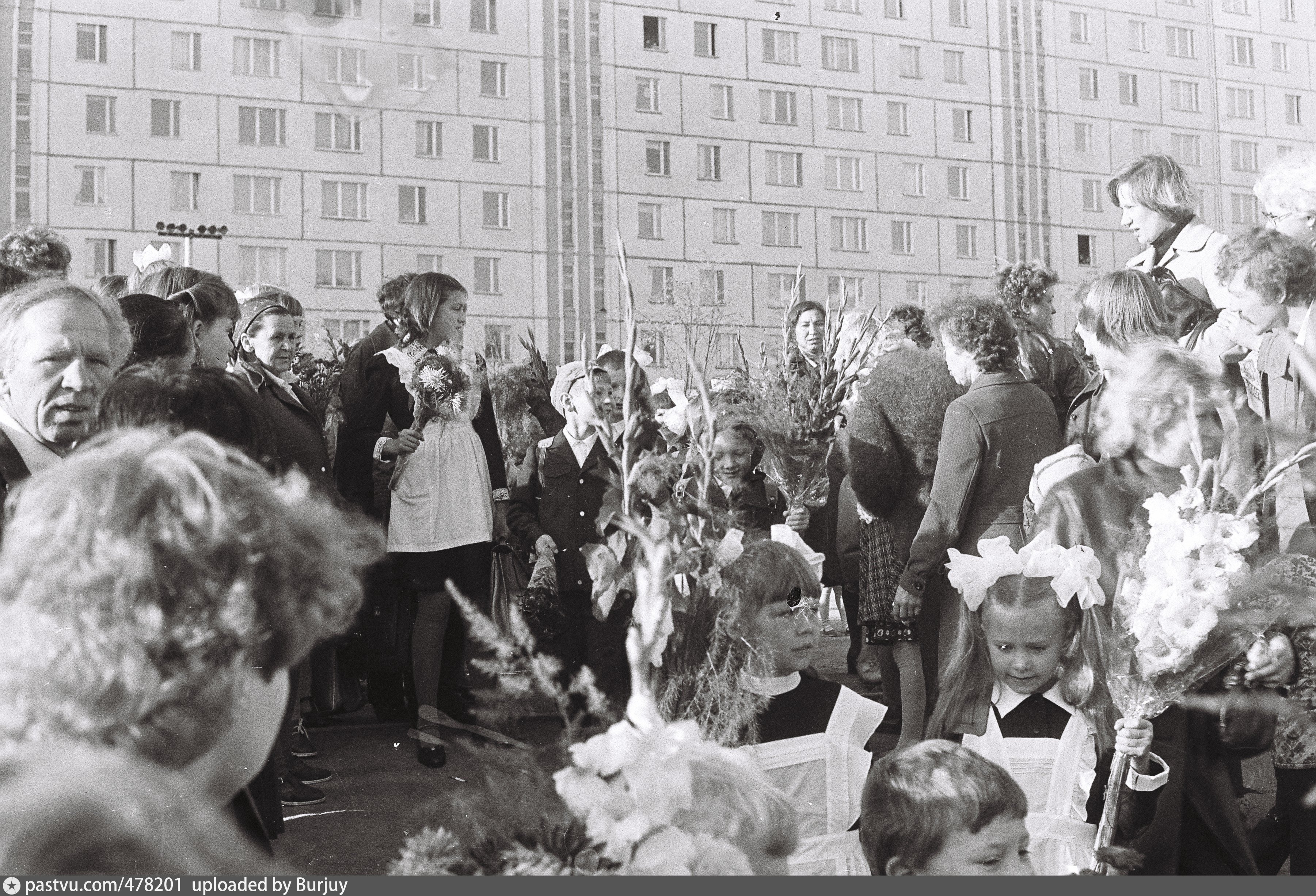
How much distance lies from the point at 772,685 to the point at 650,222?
181 centimetres

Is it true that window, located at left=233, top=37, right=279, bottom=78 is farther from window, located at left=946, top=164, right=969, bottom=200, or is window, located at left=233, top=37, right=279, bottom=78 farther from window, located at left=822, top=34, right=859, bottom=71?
window, located at left=946, top=164, right=969, bottom=200

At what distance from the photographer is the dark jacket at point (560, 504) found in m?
3.55

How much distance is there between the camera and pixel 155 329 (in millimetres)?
3029

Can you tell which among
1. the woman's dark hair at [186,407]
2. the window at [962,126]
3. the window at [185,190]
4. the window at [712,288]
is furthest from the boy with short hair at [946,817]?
the window at [185,190]

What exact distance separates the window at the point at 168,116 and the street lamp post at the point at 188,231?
35 centimetres

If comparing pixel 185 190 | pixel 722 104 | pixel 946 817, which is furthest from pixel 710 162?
pixel 946 817

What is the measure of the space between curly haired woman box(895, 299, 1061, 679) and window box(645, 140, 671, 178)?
97 cm

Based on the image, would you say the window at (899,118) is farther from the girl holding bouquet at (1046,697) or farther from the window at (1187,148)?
the girl holding bouquet at (1046,697)

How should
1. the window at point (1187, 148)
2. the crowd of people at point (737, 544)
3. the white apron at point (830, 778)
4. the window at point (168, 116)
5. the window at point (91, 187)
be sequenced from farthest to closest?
1. the window at point (91, 187)
2. the window at point (1187, 148)
3. the window at point (168, 116)
4. the white apron at point (830, 778)
5. the crowd of people at point (737, 544)

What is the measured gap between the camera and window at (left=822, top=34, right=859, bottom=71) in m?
3.93

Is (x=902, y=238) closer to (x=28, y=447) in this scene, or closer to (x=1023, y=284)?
(x=1023, y=284)

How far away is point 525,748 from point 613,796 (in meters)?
0.21

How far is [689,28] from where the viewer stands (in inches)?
149

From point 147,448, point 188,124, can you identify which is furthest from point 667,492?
point 188,124
